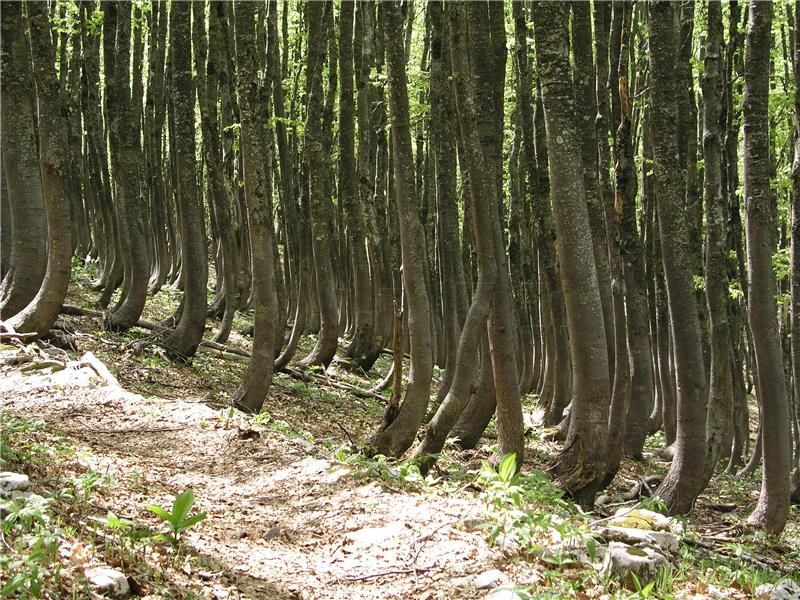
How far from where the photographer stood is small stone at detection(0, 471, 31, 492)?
4.52 m

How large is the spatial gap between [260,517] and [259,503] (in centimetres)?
36

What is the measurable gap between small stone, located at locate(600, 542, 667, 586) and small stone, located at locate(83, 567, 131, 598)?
283cm

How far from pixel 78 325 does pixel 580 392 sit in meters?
9.04

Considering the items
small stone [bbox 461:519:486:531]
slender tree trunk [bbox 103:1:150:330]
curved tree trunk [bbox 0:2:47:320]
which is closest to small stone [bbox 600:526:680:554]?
small stone [bbox 461:519:486:531]

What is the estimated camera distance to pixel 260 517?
6059mm

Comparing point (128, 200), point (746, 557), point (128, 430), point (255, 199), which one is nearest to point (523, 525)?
point (746, 557)

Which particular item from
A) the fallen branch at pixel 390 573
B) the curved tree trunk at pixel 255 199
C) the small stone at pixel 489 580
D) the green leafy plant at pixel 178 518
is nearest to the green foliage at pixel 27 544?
the green leafy plant at pixel 178 518

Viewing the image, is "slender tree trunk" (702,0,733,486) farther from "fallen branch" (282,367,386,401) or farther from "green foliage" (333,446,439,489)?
"fallen branch" (282,367,386,401)

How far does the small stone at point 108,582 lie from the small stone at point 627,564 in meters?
2.83

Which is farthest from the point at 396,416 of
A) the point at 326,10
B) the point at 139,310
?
the point at 326,10

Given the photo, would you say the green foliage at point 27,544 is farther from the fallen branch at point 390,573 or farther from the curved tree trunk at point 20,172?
the curved tree trunk at point 20,172

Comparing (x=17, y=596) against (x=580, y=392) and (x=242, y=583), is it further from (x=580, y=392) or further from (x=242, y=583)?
(x=580, y=392)

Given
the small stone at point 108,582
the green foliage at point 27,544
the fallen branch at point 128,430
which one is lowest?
the fallen branch at point 128,430

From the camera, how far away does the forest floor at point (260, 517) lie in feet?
14.6
